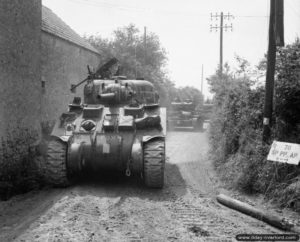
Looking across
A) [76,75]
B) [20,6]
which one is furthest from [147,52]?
[20,6]

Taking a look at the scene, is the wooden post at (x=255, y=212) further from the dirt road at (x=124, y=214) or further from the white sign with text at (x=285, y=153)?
the white sign with text at (x=285, y=153)

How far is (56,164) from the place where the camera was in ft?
28.9

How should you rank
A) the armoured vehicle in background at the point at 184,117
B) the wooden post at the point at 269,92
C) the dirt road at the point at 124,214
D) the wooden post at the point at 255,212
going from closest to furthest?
the dirt road at the point at 124,214
the wooden post at the point at 255,212
the wooden post at the point at 269,92
the armoured vehicle in background at the point at 184,117

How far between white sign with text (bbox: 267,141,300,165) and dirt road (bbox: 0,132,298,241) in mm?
1395

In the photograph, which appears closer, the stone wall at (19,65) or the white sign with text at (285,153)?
the white sign with text at (285,153)

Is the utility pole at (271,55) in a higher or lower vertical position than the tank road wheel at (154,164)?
higher

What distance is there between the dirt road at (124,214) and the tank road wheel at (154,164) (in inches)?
11.5

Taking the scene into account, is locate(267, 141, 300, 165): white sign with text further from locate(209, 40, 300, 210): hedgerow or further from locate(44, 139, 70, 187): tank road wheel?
locate(44, 139, 70, 187): tank road wheel

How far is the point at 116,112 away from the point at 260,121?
11.5 ft

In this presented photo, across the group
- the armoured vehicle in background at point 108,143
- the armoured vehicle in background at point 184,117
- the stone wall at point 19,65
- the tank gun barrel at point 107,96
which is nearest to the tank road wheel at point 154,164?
the armoured vehicle in background at point 108,143

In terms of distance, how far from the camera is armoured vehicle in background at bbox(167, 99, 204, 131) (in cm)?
2592

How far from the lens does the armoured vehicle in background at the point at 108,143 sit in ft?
28.9

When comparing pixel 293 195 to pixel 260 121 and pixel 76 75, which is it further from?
pixel 76 75

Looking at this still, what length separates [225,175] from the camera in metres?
10.2
